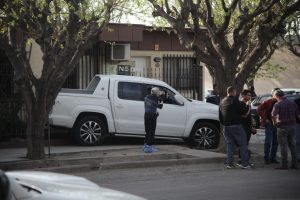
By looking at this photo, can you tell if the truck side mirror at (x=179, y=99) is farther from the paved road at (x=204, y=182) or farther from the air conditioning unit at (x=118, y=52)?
the air conditioning unit at (x=118, y=52)

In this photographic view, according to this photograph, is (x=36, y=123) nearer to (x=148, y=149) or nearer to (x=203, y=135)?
(x=148, y=149)

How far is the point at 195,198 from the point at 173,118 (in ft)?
A: 21.5

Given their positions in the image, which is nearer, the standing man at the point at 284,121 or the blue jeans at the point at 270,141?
the standing man at the point at 284,121

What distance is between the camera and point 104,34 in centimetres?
1820

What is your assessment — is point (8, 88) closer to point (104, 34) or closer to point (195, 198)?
point (104, 34)

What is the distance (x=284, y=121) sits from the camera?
37.6 ft

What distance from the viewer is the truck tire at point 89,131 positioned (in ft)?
46.4

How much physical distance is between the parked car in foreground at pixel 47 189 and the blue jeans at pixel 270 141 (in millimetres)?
9058

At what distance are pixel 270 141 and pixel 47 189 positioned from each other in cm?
983

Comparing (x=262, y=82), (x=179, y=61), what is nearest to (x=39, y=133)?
(x=179, y=61)

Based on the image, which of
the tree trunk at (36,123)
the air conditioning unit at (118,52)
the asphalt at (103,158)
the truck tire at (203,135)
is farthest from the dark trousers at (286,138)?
the air conditioning unit at (118,52)

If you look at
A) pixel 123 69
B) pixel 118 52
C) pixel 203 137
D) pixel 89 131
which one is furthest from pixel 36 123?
pixel 123 69

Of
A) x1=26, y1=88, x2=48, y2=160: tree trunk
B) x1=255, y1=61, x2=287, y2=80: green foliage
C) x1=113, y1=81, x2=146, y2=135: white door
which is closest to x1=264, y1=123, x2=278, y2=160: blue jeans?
x1=113, y1=81, x2=146, y2=135: white door

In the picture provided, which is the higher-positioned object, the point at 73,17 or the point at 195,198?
the point at 73,17
